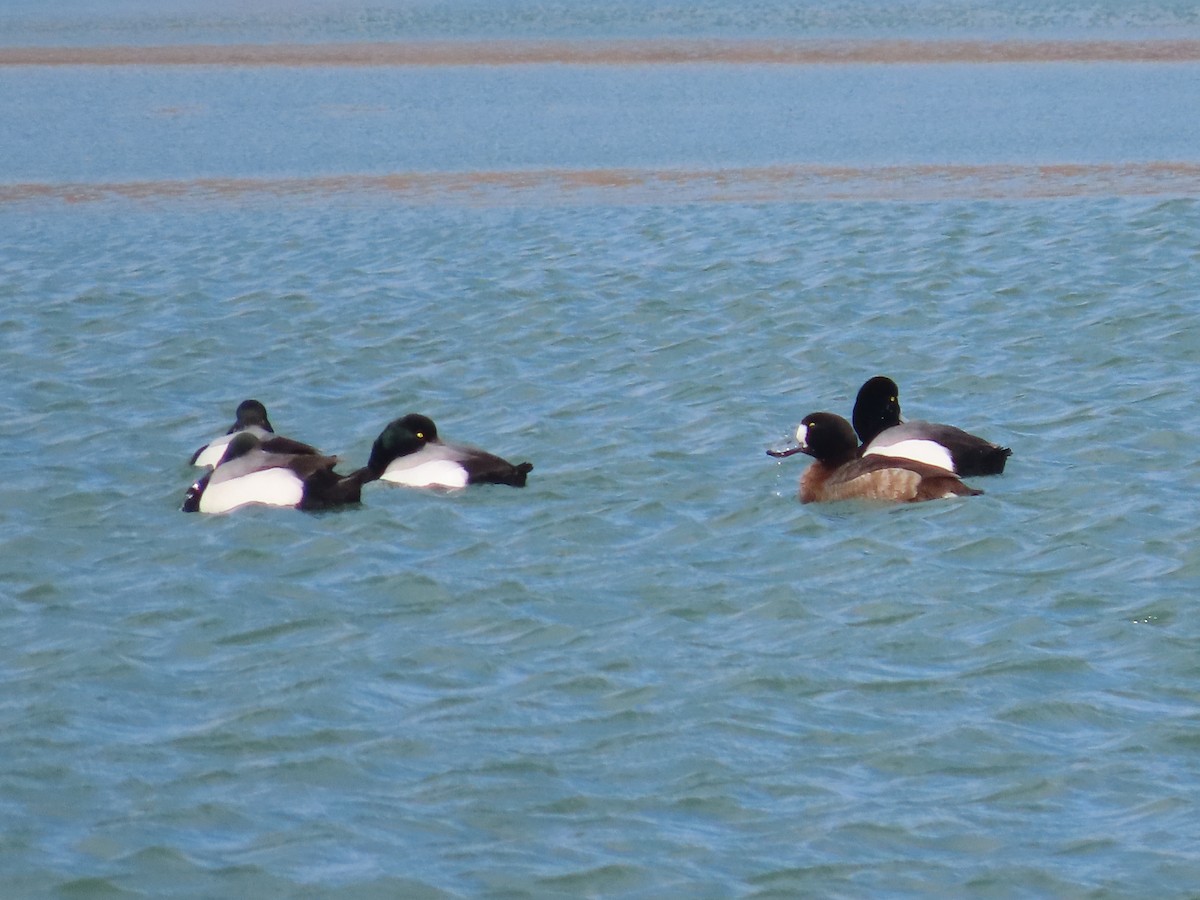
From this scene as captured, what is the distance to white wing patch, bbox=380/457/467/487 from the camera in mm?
8180

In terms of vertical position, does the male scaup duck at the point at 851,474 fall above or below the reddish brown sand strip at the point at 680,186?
below

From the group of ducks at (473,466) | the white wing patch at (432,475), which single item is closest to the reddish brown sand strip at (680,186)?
the group of ducks at (473,466)

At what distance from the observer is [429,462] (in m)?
8.27

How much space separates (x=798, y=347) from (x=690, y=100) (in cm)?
963

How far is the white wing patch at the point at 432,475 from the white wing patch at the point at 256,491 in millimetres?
496

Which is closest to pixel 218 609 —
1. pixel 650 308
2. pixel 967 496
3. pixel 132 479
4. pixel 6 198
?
pixel 132 479

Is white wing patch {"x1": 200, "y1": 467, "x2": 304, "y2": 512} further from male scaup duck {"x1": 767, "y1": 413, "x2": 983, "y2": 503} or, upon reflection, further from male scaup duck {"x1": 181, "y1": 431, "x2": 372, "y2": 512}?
male scaup duck {"x1": 767, "y1": 413, "x2": 983, "y2": 503}

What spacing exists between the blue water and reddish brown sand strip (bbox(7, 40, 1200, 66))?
24.1ft

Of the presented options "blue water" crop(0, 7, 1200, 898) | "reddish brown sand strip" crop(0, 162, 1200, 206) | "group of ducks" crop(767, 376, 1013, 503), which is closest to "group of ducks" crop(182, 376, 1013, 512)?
"group of ducks" crop(767, 376, 1013, 503)

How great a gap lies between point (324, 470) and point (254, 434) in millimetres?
775

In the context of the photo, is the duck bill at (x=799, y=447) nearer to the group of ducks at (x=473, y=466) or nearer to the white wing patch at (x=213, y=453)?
the group of ducks at (x=473, y=466)

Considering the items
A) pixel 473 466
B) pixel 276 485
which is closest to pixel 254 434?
pixel 276 485

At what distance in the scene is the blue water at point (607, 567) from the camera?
4809 mm

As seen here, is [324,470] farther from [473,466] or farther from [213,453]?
[213,453]
